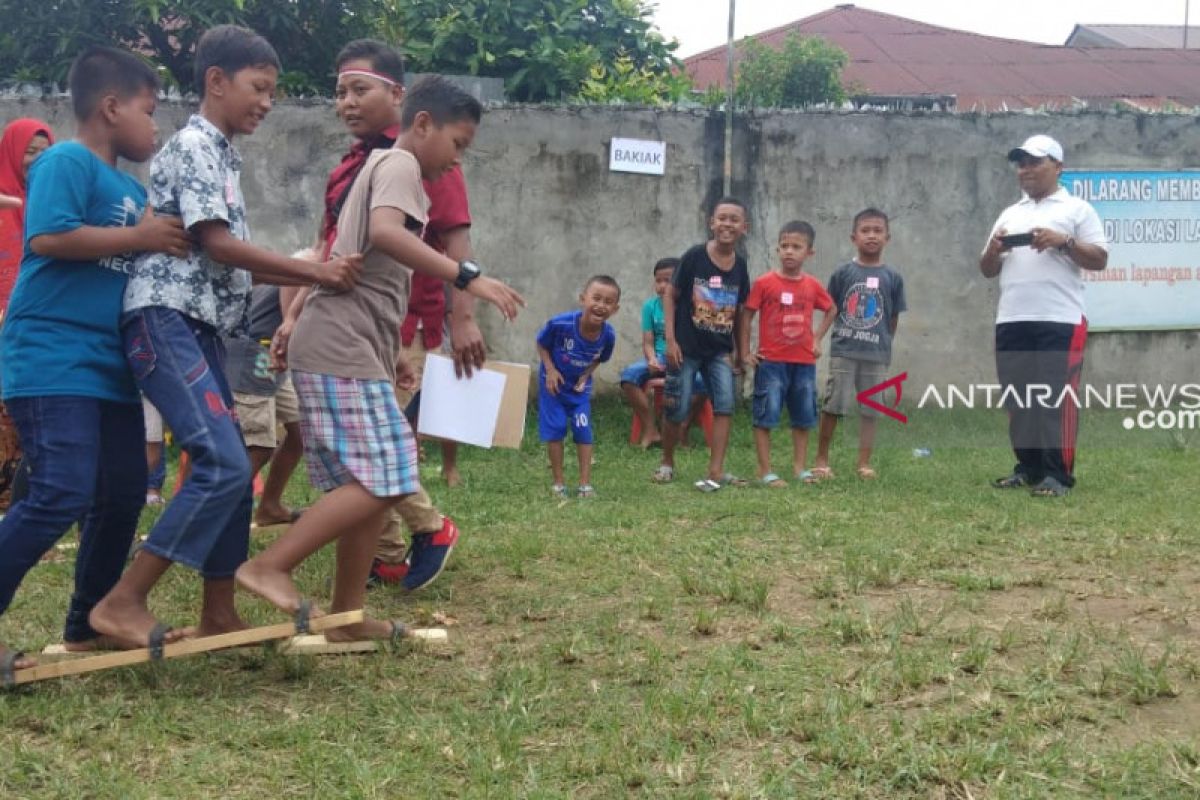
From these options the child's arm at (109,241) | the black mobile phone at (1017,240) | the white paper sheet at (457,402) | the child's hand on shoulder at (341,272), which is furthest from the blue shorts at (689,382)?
the child's arm at (109,241)

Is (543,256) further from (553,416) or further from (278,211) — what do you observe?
(553,416)

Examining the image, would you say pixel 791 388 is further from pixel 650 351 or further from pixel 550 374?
pixel 550 374

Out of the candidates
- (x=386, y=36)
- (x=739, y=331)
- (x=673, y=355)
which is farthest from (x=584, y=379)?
(x=386, y=36)

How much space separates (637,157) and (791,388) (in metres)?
2.88

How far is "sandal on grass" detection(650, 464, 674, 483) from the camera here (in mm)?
7847

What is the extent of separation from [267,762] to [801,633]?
1685 millimetres

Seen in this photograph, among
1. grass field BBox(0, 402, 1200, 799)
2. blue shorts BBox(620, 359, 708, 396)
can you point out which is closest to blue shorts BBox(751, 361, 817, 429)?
blue shorts BBox(620, 359, 708, 396)

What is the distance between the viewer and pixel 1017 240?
7195 mm

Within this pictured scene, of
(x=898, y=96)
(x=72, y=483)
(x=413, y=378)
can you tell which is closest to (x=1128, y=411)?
(x=413, y=378)

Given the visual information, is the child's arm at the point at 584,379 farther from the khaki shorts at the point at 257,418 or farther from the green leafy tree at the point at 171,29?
the green leafy tree at the point at 171,29

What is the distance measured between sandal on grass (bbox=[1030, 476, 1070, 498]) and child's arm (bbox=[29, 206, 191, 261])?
16.6 feet

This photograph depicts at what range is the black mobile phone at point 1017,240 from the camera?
7152mm

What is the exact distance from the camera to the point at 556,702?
333cm

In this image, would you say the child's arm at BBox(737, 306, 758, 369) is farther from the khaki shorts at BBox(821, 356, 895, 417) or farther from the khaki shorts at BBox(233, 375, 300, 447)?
the khaki shorts at BBox(233, 375, 300, 447)
